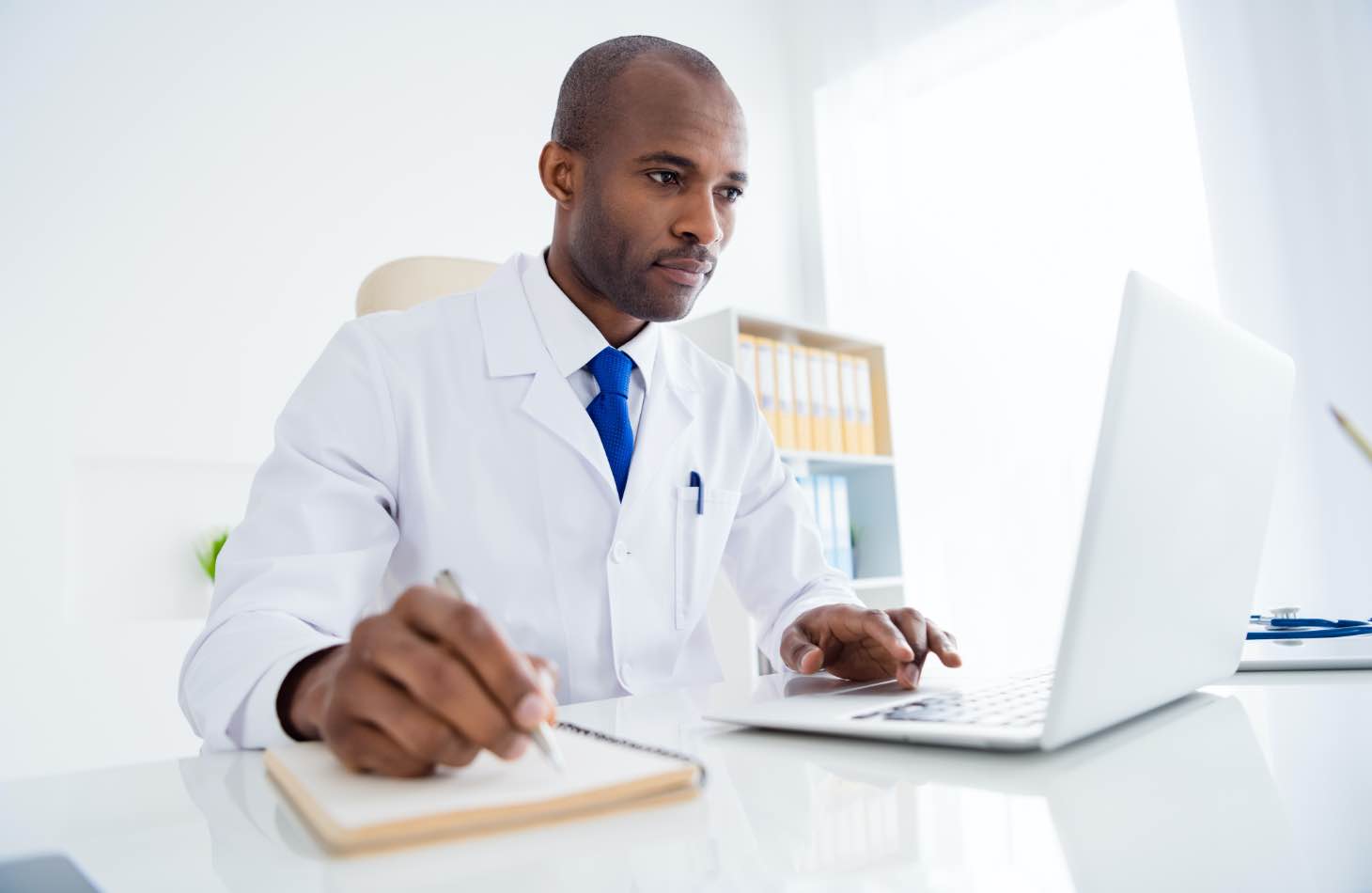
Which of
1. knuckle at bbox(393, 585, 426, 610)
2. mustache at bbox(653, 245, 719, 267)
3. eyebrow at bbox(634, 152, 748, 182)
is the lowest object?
knuckle at bbox(393, 585, 426, 610)

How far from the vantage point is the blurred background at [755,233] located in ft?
6.56

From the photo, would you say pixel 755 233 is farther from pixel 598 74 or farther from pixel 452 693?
pixel 452 693

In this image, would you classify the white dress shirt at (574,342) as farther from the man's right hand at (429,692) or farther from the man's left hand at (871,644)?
the man's right hand at (429,692)

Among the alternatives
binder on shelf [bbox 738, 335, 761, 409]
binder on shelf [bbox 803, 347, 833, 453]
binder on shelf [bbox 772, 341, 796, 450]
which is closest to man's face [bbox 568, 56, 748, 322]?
binder on shelf [bbox 738, 335, 761, 409]

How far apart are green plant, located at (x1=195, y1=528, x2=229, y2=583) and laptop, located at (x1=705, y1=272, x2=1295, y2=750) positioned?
1731mm

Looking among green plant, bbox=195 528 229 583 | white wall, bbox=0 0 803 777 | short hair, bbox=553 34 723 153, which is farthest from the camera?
green plant, bbox=195 528 229 583

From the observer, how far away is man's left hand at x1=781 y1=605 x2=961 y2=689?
2.66ft

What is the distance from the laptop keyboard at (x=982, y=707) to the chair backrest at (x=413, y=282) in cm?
122

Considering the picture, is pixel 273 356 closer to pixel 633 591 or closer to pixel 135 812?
pixel 633 591

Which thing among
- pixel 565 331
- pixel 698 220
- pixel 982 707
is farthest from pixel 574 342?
pixel 982 707

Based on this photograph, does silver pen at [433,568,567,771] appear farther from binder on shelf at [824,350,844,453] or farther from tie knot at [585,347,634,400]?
binder on shelf at [824,350,844,453]

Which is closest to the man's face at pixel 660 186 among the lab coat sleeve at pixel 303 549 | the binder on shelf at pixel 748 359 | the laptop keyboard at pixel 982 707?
the lab coat sleeve at pixel 303 549

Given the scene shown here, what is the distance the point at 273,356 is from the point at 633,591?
1.56 metres

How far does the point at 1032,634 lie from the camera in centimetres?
296
